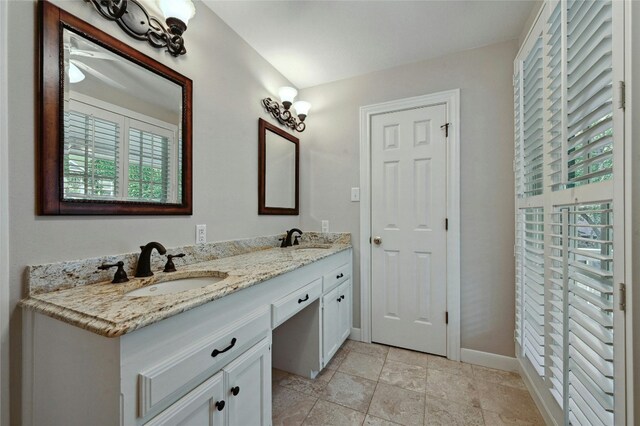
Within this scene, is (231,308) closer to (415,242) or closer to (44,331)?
(44,331)

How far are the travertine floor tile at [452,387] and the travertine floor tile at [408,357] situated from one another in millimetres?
132

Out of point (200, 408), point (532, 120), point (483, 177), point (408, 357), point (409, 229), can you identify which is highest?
point (532, 120)

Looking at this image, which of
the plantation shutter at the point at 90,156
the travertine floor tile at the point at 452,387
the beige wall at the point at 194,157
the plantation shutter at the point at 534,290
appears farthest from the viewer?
the travertine floor tile at the point at 452,387

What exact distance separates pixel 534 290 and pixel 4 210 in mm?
2363

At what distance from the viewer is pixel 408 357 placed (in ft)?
6.98

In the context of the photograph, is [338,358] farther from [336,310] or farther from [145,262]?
[145,262]

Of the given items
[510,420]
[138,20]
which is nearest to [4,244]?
[138,20]

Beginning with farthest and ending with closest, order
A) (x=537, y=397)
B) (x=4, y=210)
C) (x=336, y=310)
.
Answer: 1. (x=336, y=310)
2. (x=537, y=397)
3. (x=4, y=210)

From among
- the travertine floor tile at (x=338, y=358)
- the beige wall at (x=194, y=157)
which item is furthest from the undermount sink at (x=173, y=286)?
the travertine floor tile at (x=338, y=358)

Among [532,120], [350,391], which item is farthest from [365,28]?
[350,391]

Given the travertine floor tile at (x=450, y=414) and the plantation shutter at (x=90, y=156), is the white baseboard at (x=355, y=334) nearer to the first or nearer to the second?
the travertine floor tile at (x=450, y=414)

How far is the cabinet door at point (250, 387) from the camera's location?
3.38 ft

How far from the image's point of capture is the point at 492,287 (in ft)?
6.56

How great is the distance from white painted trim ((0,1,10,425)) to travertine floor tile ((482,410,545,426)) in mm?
2163
